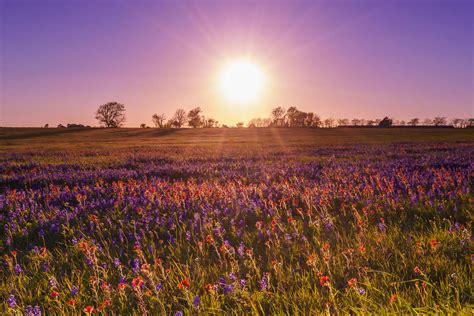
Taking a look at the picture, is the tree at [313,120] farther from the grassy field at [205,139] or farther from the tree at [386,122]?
the grassy field at [205,139]

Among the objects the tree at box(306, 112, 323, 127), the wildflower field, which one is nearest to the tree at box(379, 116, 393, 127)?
the tree at box(306, 112, 323, 127)

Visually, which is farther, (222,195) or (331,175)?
(331,175)

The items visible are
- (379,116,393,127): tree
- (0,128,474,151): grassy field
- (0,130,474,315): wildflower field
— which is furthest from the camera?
(379,116,393,127): tree

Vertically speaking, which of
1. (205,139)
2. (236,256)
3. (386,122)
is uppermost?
(386,122)

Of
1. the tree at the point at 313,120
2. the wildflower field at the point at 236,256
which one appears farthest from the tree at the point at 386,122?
the wildflower field at the point at 236,256

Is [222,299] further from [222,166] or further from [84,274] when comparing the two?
[222,166]

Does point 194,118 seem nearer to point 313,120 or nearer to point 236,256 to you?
point 313,120

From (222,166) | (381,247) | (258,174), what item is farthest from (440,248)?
→ (222,166)

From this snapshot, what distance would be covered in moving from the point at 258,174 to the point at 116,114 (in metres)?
138

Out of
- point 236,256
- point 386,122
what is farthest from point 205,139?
point 386,122

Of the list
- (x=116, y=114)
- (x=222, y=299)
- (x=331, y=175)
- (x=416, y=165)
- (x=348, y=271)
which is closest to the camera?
(x=222, y=299)

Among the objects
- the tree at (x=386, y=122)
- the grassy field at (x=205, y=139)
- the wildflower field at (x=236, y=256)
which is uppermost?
the tree at (x=386, y=122)

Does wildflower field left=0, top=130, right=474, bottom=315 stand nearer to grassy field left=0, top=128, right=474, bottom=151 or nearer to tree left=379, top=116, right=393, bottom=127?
grassy field left=0, top=128, right=474, bottom=151

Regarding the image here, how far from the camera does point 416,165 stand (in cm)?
1076
